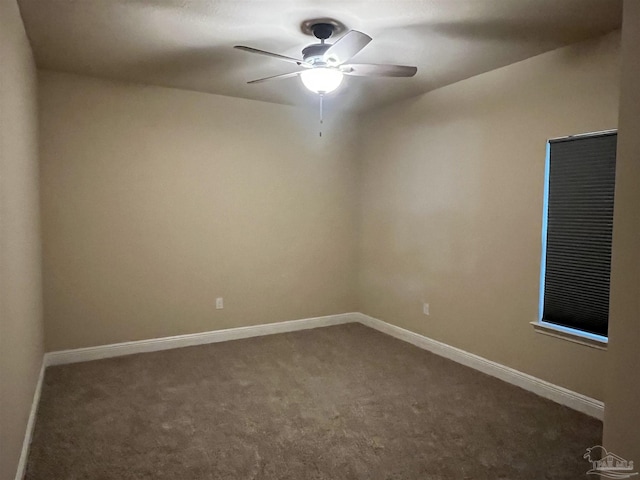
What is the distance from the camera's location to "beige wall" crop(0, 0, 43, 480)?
6.47ft

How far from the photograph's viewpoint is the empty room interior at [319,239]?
246 cm

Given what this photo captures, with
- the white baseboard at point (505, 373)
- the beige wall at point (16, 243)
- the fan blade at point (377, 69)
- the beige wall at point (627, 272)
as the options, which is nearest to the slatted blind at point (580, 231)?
the white baseboard at point (505, 373)

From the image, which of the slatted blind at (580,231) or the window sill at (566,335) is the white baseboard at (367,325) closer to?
the window sill at (566,335)

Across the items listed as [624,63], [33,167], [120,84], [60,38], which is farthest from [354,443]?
[120,84]

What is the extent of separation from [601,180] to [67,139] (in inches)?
166

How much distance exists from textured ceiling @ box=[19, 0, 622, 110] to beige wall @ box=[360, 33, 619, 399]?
0.26 metres

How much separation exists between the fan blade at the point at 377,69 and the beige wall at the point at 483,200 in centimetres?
111

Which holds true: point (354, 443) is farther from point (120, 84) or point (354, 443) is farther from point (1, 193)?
point (120, 84)

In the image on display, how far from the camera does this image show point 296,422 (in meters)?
2.92

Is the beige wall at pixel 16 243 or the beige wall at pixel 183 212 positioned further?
the beige wall at pixel 183 212

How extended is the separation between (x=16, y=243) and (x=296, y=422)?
1.94 meters

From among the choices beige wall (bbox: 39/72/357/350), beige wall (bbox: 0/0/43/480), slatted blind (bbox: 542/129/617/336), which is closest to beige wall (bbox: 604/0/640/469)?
slatted blind (bbox: 542/129/617/336)

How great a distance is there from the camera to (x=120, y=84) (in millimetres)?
4098

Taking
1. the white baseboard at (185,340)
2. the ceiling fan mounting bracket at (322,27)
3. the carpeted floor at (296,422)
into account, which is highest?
the ceiling fan mounting bracket at (322,27)
